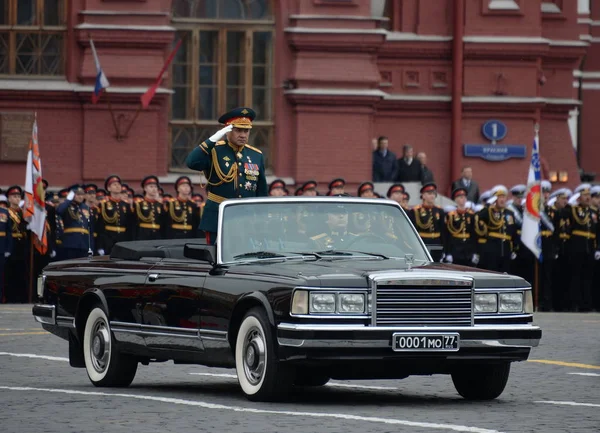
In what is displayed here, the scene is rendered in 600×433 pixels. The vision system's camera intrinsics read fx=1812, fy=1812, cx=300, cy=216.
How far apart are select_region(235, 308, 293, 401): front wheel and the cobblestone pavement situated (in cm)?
11

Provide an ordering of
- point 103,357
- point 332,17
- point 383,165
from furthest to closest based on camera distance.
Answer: point 383,165, point 332,17, point 103,357

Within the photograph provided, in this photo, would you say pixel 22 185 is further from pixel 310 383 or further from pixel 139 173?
pixel 310 383

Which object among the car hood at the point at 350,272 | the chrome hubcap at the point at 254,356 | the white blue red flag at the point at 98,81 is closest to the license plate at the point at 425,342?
the car hood at the point at 350,272

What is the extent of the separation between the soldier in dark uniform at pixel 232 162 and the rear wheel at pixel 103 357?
4.71 ft

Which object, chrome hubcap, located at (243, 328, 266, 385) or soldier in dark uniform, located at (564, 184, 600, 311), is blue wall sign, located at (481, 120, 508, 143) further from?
chrome hubcap, located at (243, 328, 266, 385)

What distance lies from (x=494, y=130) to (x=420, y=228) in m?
6.19

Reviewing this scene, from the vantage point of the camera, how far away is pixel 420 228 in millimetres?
27281

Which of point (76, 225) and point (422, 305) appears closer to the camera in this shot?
point (422, 305)

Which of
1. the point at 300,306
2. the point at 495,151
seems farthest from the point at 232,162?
the point at 495,151

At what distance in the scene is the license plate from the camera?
471 inches

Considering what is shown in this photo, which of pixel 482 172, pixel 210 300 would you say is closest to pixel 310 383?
pixel 210 300

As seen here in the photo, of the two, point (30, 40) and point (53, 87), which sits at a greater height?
point (30, 40)

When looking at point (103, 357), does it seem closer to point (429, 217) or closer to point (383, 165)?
point (429, 217)

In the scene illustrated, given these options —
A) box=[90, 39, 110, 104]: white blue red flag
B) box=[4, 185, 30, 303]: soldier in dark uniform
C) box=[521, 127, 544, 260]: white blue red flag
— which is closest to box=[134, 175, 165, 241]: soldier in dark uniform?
box=[4, 185, 30, 303]: soldier in dark uniform
